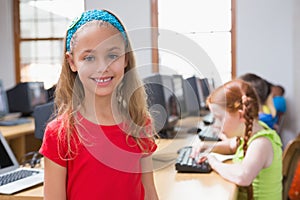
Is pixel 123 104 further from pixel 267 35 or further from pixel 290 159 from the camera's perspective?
pixel 290 159

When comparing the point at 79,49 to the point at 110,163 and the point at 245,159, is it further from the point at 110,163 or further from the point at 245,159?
the point at 245,159

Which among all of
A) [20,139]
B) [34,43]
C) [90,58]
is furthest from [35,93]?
[90,58]

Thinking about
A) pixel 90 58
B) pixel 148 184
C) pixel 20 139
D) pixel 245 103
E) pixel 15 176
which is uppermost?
pixel 90 58

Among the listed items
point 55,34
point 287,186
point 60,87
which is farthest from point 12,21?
point 60,87

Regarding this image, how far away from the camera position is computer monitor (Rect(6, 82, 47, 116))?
336 centimetres

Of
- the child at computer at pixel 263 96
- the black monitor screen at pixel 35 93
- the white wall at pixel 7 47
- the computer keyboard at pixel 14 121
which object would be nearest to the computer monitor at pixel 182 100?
the child at computer at pixel 263 96

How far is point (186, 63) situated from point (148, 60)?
0.06m

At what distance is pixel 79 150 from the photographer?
834 mm

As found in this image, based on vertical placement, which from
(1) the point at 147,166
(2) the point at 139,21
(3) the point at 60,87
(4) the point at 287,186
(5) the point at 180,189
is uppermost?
(2) the point at 139,21

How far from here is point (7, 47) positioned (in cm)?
428

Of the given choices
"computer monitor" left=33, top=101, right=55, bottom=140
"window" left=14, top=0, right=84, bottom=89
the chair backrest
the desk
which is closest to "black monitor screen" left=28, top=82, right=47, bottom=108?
the desk

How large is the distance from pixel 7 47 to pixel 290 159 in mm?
3248

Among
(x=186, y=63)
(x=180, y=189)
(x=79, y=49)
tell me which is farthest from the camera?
(x=180, y=189)

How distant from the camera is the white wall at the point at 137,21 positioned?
0.65 meters
